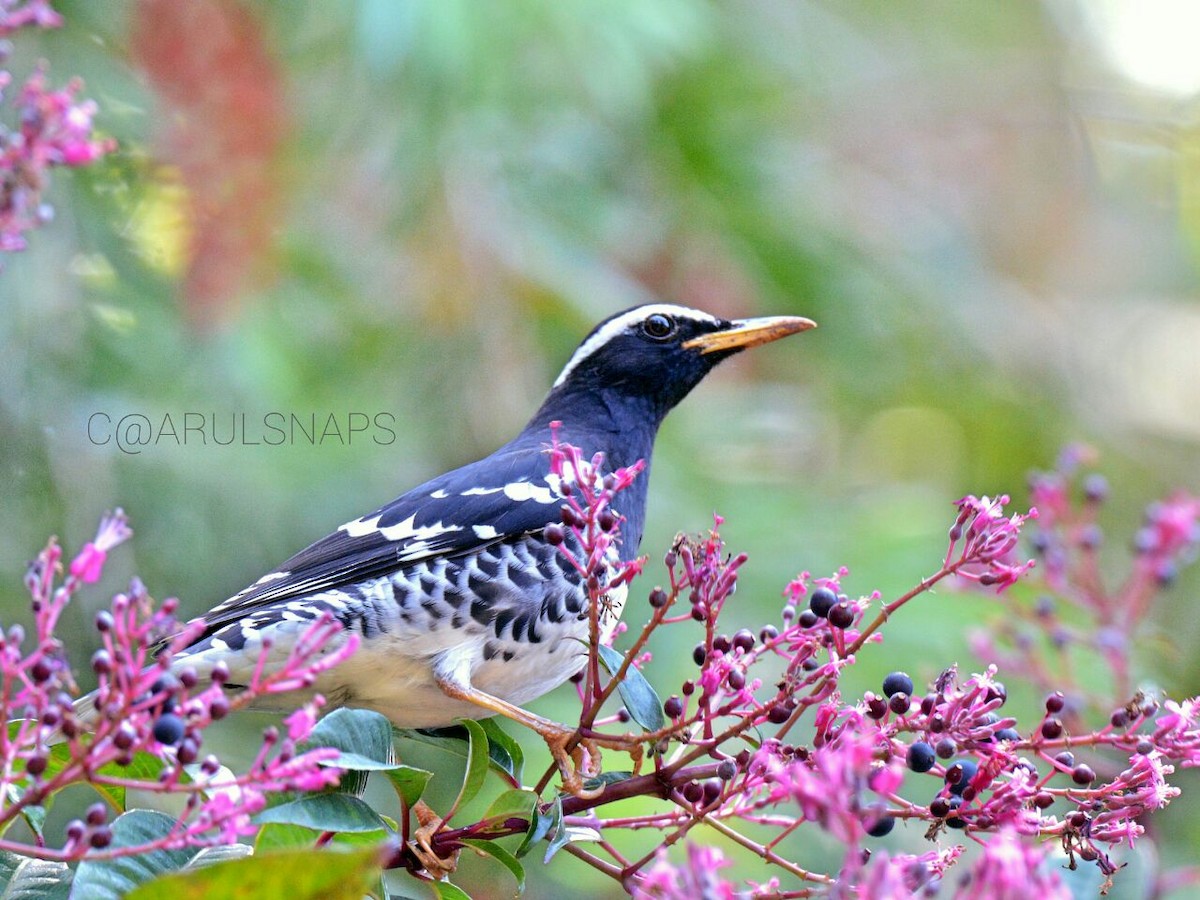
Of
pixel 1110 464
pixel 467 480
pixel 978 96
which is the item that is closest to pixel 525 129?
pixel 467 480

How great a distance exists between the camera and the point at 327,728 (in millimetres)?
2432

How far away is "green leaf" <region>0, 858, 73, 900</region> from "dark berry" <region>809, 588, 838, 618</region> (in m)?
1.29

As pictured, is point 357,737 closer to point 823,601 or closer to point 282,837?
point 282,837

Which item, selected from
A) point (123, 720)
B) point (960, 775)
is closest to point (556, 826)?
point (960, 775)

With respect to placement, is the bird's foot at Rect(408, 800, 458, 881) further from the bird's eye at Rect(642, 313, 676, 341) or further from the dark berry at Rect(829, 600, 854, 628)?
the bird's eye at Rect(642, 313, 676, 341)

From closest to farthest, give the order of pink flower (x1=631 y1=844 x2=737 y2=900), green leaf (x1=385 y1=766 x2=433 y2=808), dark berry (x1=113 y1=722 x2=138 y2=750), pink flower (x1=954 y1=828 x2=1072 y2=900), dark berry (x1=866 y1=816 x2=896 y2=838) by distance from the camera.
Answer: pink flower (x1=954 y1=828 x2=1072 y2=900)
pink flower (x1=631 y1=844 x2=737 y2=900)
dark berry (x1=113 y1=722 x2=138 y2=750)
dark berry (x1=866 y1=816 x2=896 y2=838)
green leaf (x1=385 y1=766 x2=433 y2=808)

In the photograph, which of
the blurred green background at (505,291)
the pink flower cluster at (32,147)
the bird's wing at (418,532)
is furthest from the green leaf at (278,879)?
the blurred green background at (505,291)

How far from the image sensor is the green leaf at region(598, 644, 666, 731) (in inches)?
101

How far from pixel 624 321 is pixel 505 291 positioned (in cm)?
187

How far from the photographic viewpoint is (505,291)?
21.2ft

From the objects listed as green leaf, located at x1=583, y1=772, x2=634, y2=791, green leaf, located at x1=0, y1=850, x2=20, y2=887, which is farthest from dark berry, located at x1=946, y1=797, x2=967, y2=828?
green leaf, located at x1=0, y1=850, x2=20, y2=887

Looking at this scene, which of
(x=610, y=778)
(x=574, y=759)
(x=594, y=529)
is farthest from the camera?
(x=574, y=759)

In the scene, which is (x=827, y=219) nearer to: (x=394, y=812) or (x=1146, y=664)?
(x=1146, y=664)

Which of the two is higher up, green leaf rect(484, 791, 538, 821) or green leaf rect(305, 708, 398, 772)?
green leaf rect(305, 708, 398, 772)
